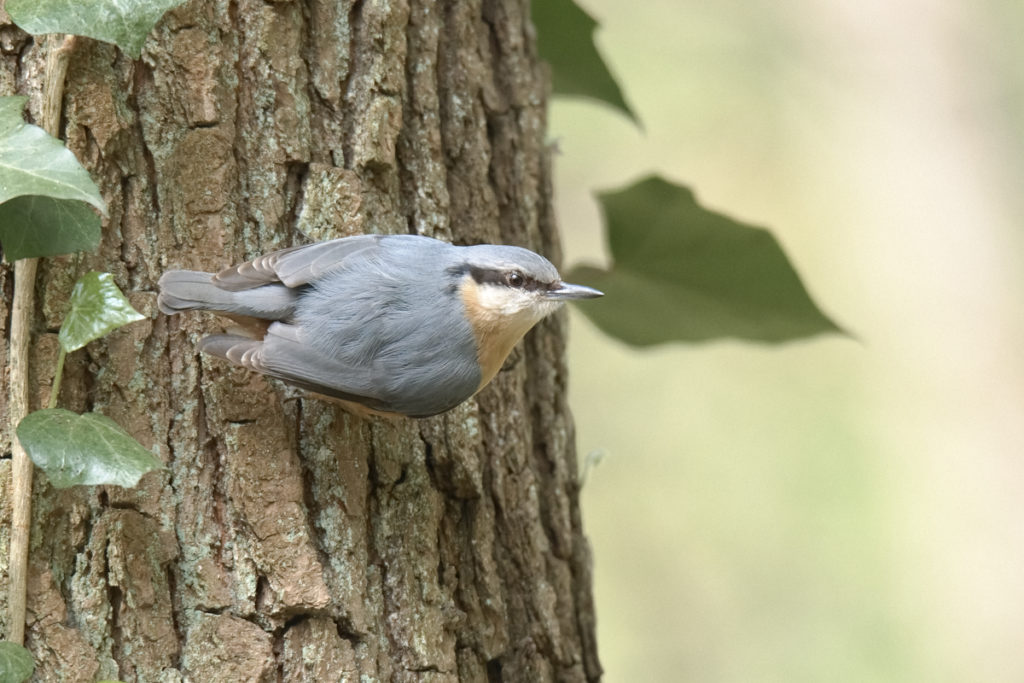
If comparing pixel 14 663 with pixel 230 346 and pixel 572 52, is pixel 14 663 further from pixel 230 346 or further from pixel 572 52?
Answer: pixel 572 52

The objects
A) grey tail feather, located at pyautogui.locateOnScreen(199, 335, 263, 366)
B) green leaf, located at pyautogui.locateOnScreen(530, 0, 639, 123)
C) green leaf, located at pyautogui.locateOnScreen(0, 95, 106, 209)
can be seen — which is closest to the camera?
green leaf, located at pyautogui.locateOnScreen(0, 95, 106, 209)

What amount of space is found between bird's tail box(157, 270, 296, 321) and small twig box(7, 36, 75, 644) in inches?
8.3

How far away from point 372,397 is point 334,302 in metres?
0.20

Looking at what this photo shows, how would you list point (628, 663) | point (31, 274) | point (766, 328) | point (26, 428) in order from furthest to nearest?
point (628, 663) < point (766, 328) < point (31, 274) < point (26, 428)

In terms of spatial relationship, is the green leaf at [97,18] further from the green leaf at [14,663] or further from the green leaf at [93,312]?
the green leaf at [14,663]

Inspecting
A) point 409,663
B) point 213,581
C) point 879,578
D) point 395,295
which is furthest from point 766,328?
point 879,578

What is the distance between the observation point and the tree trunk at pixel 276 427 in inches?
64.1

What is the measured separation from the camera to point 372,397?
173cm

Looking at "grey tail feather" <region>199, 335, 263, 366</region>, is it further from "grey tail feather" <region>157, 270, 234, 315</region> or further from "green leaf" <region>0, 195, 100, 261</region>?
"green leaf" <region>0, 195, 100, 261</region>

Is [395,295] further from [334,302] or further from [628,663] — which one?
[628,663]

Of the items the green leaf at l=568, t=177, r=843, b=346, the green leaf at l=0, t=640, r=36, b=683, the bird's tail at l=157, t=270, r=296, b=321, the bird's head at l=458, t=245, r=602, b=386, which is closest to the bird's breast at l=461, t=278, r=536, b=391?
the bird's head at l=458, t=245, r=602, b=386

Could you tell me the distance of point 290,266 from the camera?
1.75 metres

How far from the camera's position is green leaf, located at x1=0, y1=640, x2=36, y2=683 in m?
1.50

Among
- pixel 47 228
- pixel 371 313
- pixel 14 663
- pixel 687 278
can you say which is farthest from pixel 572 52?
pixel 14 663
